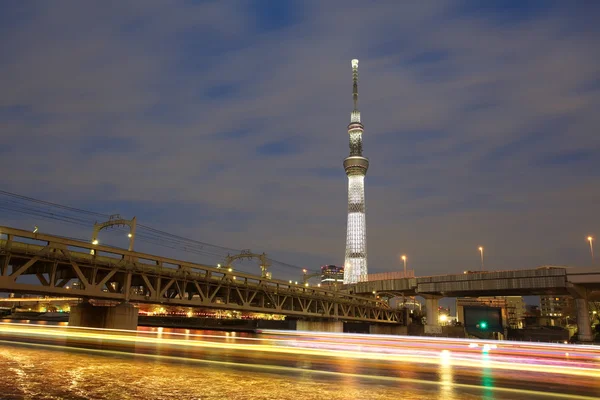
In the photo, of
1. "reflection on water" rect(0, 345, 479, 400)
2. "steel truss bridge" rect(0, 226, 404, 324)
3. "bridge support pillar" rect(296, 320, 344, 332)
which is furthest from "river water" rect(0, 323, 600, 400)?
"bridge support pillar" rect(296, 320, 344, 332)

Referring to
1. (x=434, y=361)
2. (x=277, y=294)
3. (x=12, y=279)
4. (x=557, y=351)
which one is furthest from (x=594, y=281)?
(x=12, y=279)

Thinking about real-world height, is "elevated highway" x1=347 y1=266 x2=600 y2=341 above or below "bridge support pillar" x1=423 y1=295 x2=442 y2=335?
above

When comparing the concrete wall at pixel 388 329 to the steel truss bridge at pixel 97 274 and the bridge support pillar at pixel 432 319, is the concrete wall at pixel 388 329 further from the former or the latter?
the steel truss bridge at pixel 97 274

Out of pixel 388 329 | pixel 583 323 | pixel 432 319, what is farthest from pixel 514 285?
pixel 388 329

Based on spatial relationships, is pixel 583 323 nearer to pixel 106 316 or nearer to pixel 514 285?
pixel 514 285

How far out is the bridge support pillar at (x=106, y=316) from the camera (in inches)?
1670

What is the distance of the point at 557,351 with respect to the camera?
26672mm

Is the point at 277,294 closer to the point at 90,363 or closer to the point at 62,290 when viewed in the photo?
the point at 62,290

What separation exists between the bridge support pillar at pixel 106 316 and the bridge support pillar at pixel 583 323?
79213 millimetres

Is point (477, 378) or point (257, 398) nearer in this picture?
point (257, 398)

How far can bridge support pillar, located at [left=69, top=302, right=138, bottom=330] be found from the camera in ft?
139

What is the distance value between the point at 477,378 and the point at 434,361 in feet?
17.5

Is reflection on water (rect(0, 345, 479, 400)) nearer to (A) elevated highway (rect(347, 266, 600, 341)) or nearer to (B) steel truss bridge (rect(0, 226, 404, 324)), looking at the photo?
(B) steel truss bridge (rect(0, 226, 404, 324))

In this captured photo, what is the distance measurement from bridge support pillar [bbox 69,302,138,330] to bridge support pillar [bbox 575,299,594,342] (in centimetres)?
7921
